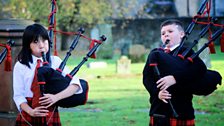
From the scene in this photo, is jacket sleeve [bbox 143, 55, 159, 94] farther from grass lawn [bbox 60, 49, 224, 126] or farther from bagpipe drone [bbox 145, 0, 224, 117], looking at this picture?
grass lawn [bbox 60, 49, 224, 126]

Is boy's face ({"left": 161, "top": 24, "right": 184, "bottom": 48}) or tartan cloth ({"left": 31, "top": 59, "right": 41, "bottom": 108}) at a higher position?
boy's face ({"left": 161, "top": 24, "right": 184, "bottom": 48})

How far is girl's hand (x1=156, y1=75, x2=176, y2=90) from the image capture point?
4.61 meters

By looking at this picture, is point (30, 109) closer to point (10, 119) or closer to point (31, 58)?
point (31, 58)

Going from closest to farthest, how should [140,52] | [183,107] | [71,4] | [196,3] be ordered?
[183,107]
[140,52]
[71,4]
[196,3]

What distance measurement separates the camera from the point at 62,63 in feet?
15.1

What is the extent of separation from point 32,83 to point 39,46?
0.30m

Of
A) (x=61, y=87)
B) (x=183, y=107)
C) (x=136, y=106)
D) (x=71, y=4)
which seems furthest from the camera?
(x=71, y=4)

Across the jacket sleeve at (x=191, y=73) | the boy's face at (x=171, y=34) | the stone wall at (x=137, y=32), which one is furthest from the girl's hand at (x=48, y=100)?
the stone wall at (x=137, y=32)

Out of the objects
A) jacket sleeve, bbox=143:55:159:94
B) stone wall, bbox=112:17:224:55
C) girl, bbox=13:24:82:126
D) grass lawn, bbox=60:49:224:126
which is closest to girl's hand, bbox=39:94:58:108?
girl, bbox=13:24:82:126

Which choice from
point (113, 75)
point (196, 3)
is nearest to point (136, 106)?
point (113, 75)

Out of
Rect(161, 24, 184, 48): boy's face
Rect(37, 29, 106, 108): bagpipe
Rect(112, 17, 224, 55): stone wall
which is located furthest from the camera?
Rect(112, 17, 224, 55): stone wall

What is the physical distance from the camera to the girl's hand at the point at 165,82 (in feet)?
15.1

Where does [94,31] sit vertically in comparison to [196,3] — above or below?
below

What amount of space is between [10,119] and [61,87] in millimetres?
Answer: 2215
